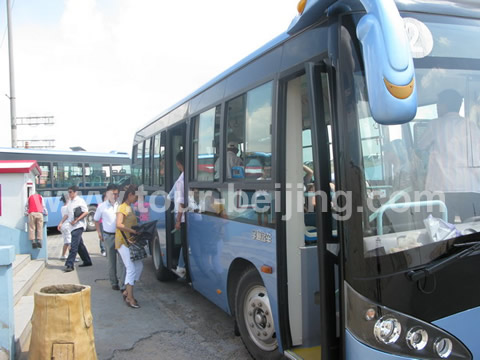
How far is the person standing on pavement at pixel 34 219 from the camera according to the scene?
8.58 meters

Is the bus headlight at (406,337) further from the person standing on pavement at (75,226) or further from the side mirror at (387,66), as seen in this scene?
the person standing on pavement at (75,226)

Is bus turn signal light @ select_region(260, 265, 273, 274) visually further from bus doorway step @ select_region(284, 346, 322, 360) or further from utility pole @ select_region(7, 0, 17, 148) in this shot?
utility pole @ select_region(7, 0, 17, 148)

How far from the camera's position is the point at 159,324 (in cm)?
541

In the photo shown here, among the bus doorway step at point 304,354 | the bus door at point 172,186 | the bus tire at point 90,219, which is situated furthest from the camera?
the bus tire at point 90,219

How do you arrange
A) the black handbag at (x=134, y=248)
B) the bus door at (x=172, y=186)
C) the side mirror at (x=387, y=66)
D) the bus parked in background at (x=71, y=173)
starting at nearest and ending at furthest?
Answer: the side mirror at (x=387, y=66) → the black handbag at (x=134, y=248) → the bus door at (x=172, y=186) → the bus parked in background at (x=71, y=173)

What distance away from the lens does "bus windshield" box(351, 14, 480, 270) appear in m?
2.51

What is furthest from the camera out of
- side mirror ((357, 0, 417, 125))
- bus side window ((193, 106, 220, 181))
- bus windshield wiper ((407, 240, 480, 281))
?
bus side window ((193, 106, 220, 181))

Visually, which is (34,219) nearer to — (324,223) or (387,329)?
(324,223)

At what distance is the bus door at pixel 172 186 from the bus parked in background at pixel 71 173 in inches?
357

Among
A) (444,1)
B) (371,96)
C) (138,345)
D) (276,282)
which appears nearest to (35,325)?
(138,345)

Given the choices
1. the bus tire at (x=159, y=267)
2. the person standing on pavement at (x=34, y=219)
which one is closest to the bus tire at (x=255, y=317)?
the bus tire at (x=159, y=267)

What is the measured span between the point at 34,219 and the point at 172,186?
3.67 metres

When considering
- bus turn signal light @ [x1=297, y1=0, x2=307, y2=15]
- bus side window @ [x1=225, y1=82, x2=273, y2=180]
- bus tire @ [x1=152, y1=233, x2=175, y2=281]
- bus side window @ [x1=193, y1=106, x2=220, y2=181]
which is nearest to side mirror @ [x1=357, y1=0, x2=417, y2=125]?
bus turn signal light @ [x1=297, y1=0, x2=307, y2=15]

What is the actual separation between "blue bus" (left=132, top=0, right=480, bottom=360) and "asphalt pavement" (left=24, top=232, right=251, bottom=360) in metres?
1.29
